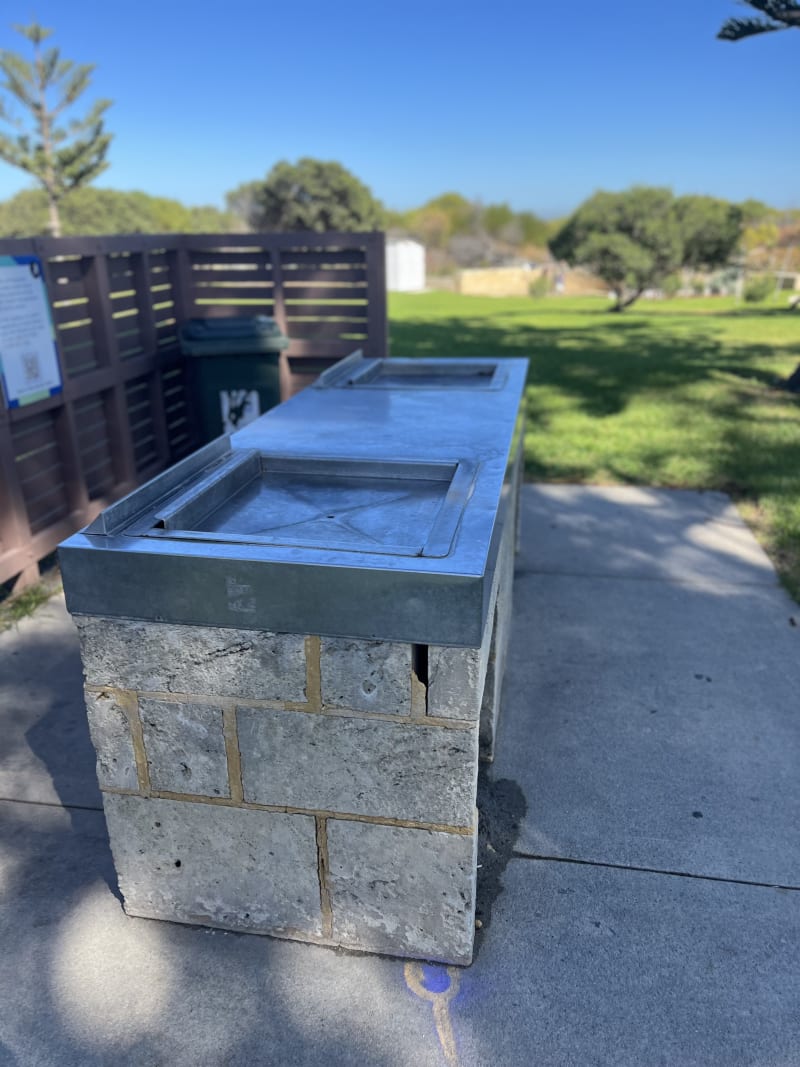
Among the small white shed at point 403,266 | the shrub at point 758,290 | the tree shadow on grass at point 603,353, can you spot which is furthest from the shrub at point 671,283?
the small white shed at point 403,266

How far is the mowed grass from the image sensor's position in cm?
660

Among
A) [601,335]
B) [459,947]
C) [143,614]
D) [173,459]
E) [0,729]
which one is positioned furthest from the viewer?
[601,335]

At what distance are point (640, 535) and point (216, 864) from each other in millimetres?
4044

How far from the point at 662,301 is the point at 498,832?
111 ft

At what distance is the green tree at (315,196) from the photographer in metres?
47.6

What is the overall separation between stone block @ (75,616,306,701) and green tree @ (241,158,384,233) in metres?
48.9

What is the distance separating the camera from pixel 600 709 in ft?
11.3

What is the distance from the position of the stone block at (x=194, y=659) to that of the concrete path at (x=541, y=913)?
0.80 meters

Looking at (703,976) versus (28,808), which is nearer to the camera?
(703,976)

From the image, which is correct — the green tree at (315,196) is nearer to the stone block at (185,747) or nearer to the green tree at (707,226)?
the green tree at (707,226)

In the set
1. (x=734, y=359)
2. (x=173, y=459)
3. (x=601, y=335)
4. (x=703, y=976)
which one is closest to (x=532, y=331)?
(x=601, y=335)

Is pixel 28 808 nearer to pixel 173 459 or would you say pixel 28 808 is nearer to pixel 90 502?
pixel 90 502

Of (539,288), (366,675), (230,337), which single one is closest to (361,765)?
(366,675)

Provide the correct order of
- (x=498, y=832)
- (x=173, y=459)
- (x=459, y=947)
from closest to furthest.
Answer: (x=459, y=947), (x=498, y=832), (x=173, y=459)
